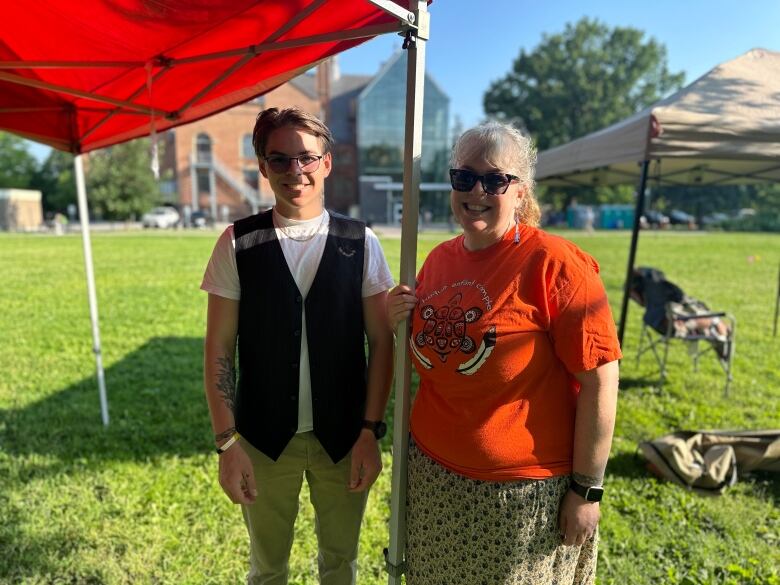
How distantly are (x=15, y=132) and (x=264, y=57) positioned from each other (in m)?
2.35

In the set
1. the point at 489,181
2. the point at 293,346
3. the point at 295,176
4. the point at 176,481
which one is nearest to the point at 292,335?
the point at 293,346

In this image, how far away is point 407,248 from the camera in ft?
5.37

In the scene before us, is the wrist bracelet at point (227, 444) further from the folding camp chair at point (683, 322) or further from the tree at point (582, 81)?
the tree at point (582, 81)

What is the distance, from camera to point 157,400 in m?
4.94

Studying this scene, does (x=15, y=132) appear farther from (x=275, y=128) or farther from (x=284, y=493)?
(x=284, y=493)

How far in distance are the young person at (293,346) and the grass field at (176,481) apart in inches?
42.9

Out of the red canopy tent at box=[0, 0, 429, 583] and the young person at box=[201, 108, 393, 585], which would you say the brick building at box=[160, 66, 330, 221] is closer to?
the red canopy tent at box=[0, 0, 429, 583]

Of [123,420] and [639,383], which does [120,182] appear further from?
[639,383]

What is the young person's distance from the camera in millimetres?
1718

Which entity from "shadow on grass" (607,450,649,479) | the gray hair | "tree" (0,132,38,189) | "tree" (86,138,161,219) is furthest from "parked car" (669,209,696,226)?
"tree" (0,132,38,189)

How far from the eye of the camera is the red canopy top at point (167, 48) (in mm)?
1799

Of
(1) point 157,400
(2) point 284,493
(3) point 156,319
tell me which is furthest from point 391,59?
(2) point 284,493

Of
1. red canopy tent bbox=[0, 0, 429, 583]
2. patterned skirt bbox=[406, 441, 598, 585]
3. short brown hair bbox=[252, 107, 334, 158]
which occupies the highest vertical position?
red canopy tent bbox=[0, 0, 429, 583]

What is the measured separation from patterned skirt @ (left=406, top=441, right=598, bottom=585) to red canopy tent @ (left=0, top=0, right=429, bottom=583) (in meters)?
0.13
